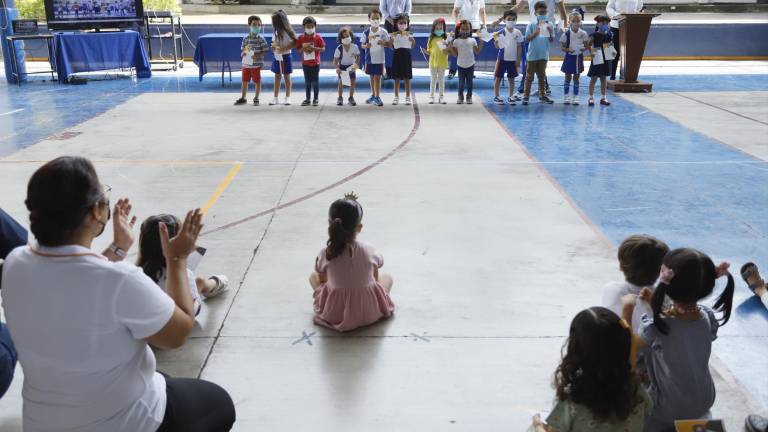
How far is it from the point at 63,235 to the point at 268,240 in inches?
143

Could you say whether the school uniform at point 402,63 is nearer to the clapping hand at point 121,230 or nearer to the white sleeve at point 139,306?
the clapping hand at point 121,230

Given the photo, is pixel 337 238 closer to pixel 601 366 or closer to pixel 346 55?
pixel 601 366

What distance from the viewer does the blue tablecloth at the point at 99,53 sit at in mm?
16078

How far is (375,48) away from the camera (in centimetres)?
1295

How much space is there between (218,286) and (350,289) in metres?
1.05

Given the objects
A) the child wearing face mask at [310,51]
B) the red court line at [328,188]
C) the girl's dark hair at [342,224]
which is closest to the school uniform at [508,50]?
the red court line at [328,188]

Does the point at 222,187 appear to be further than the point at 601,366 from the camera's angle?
Yes

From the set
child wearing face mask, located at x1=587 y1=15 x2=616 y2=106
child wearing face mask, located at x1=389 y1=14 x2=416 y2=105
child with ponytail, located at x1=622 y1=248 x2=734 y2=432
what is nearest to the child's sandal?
child with ponytail, located at x1=622 y1=248 x2=734 y2=432

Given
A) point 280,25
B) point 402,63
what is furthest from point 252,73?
point 402,63

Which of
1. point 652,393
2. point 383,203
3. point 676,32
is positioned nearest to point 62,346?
point 652,393

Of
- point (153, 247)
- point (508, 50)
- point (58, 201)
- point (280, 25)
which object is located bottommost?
point (153, 247)

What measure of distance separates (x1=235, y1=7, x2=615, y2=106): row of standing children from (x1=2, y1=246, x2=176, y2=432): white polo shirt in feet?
35.5

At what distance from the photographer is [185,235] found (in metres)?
2.34

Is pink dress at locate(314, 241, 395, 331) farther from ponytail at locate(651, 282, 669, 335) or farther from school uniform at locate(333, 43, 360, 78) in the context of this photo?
school uniform at locate(333, 43, 360, 78)
